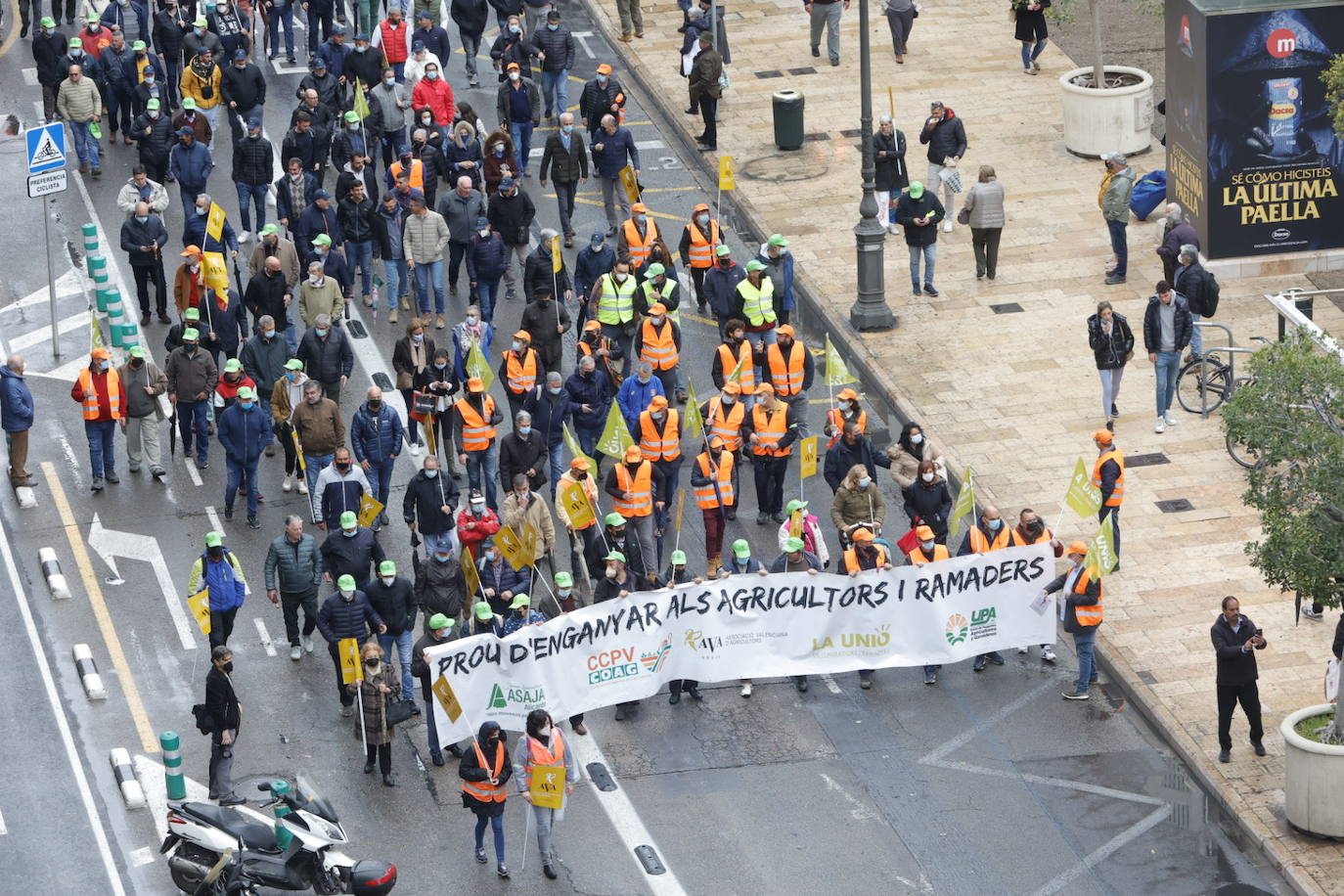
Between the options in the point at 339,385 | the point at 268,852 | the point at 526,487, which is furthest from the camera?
the point at 339,385

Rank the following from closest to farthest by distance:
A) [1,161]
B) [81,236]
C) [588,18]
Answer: [81,236] < [1,161] < [588,18]

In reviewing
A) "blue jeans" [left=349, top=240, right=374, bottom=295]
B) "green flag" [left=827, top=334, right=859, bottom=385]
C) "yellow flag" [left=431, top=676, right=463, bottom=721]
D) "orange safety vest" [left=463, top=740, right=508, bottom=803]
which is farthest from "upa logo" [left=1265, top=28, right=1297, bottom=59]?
"orange safety vest" [left=463, top=740, right=508, bottom=803]

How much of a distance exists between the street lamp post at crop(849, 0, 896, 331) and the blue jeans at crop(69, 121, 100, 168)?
12021 mm

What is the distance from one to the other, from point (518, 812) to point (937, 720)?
423 centimetres

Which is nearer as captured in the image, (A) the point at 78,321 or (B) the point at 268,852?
(B) the point at 268,852

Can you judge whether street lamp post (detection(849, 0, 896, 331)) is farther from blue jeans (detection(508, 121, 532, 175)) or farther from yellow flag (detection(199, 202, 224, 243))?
yellow flag (detection(199, 202, 224, 243))

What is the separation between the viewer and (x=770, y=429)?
27203 mm

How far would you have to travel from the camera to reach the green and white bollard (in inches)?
877

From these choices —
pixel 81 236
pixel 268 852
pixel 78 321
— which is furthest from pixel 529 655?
pixel 81 236

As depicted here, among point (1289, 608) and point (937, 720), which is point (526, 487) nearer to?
point (937, 720)

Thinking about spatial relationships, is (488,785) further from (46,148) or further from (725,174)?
(725,174)

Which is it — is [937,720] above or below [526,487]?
below

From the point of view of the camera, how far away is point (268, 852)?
21.2m

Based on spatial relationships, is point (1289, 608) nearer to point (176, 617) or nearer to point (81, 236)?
point (176, 617)
